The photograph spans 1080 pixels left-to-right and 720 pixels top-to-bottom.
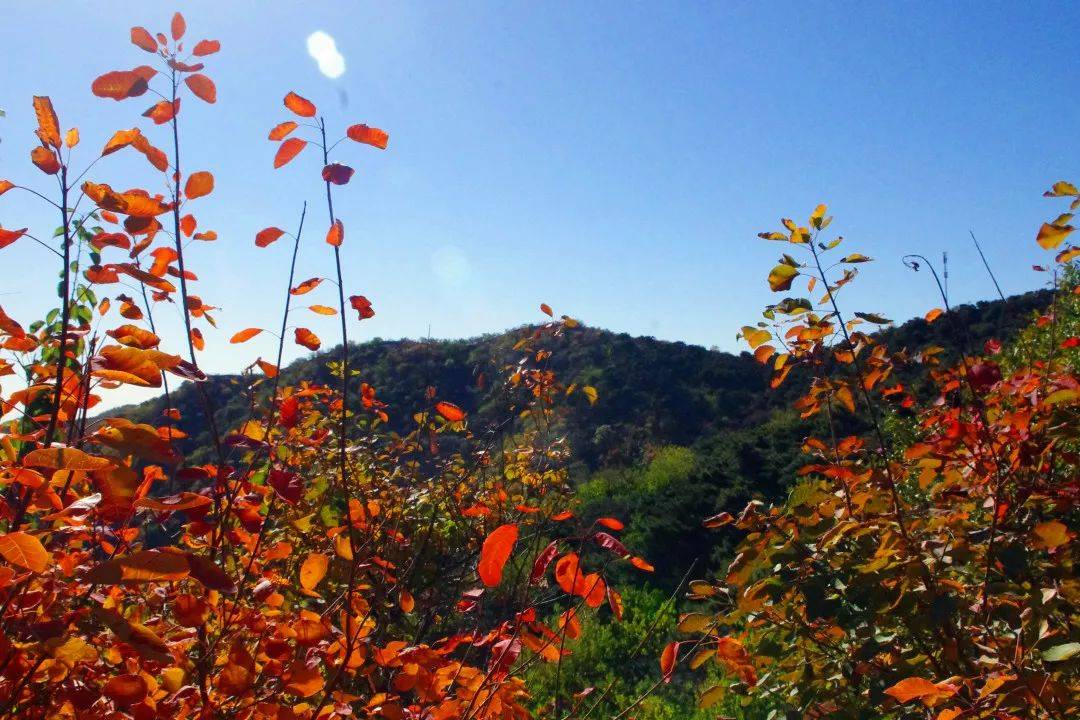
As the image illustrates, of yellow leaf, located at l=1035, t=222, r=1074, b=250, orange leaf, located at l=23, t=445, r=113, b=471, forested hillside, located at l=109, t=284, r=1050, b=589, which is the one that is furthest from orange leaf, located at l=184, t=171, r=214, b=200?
forested hillside, located at l=109, t=284, r=1050, b=589

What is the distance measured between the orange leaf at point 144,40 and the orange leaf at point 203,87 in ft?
0.44

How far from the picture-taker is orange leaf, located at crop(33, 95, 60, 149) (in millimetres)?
1069

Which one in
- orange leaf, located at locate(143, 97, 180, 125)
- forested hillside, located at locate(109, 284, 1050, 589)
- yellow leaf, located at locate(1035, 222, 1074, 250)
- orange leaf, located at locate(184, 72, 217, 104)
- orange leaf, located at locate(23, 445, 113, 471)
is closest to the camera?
orange leaf, located at locate(23, 445, 113, 471)

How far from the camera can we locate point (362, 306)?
1.61 m

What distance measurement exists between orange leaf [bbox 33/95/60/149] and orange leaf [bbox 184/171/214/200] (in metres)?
0.21

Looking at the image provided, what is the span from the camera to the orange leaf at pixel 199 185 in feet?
4.16

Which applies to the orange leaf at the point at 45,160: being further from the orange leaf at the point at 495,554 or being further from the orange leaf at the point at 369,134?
the orange leaf at the point at 495,554

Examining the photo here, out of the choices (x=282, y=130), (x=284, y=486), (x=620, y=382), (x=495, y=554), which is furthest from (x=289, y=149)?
(x=620, y=382)

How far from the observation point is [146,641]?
79 centimetres

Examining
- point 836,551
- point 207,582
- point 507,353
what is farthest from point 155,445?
point 507,353

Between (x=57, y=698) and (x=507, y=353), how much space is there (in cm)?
1755

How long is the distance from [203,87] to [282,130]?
5.7 inches

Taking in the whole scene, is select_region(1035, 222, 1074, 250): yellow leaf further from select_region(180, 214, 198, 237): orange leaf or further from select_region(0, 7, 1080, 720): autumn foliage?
select_region(180, 214, 198, 237): orange leaf

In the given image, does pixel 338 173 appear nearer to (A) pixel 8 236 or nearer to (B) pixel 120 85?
(B) pixel 120 85
